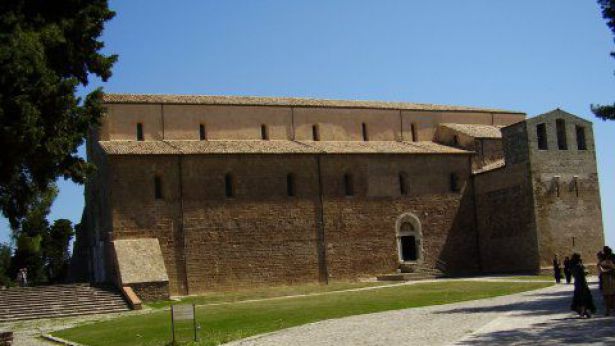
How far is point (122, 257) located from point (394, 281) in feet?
45.9

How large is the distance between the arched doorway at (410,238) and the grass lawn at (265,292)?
3996 mm

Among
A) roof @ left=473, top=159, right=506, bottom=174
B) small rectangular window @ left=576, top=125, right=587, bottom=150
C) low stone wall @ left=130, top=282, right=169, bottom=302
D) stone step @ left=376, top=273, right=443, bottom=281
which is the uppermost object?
small rectangular window @ left=576, top=125, right=587, bottom=150

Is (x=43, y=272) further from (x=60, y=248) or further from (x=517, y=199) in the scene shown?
(x=517, y=199)

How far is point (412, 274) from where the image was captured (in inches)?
1569

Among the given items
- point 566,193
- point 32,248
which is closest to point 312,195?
point 566,193

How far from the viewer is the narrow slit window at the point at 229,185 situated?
126 feet

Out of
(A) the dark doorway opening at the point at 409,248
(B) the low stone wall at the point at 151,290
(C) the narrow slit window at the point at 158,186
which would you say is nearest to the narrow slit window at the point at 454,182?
(A) the dark doorway opening at the point at 409,248

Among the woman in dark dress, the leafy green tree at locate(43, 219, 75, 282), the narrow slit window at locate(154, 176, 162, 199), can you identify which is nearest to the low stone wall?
the narrow slit window at locate(154, 176, 162, 199)

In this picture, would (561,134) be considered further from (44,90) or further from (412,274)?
(44,90)

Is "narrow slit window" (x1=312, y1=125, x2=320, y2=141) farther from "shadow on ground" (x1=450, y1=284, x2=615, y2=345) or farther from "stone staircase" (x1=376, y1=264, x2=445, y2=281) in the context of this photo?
"shadow on ground" (x1=450, y1=284, x2=615, y2=345)

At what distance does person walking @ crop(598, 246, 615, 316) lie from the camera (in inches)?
709

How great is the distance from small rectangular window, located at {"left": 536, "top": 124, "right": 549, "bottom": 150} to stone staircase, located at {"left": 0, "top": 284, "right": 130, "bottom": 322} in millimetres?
23094

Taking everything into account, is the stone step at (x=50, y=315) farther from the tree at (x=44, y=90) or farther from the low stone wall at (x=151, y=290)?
the tree at (x=44, y=90)

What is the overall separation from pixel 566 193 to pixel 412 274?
9.47 m
